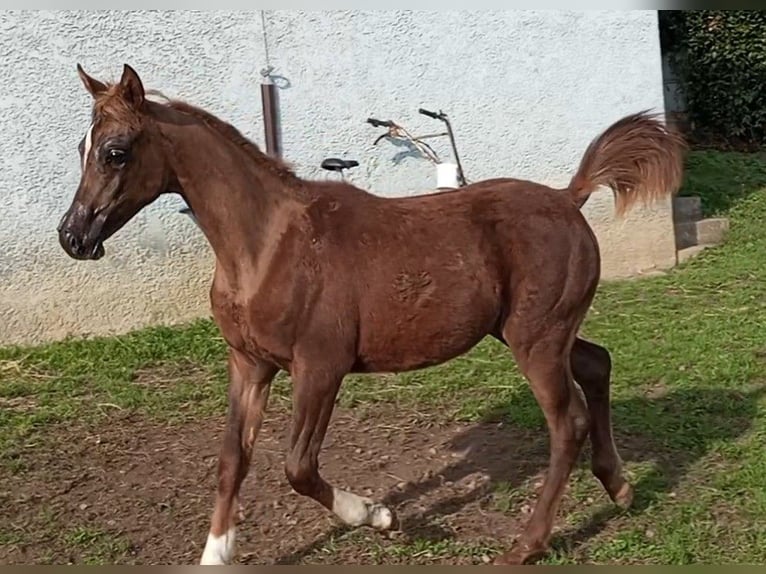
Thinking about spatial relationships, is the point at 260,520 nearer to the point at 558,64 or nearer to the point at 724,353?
the point at 724,353

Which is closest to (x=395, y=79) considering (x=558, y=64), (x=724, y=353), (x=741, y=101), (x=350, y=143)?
(x=350, y=143)

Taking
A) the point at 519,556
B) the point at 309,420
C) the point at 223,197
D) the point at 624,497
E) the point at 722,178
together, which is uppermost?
the point at 223,197

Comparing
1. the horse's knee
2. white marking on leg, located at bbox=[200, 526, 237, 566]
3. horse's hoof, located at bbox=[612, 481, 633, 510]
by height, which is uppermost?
the horse's knee

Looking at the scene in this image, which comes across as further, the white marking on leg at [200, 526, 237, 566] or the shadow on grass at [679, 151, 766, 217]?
the shadow on grass at [679, 151, 766, 217]

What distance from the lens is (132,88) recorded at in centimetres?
346

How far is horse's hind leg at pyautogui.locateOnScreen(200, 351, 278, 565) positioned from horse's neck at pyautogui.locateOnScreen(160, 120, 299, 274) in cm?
45

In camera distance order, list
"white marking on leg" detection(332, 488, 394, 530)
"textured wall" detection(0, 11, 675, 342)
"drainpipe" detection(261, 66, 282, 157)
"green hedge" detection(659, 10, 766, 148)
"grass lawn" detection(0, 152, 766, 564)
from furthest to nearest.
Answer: "green hedge" detection(659, 10, 766, 148) → "drainpipe" detection(261, 66, 282, 157) → "textured wall" detection(0, 11, 675, 342) → "grass lawn" detection(0, 152, 766, 564) → "white marking on leg" detection(332, 488, 394, 530)

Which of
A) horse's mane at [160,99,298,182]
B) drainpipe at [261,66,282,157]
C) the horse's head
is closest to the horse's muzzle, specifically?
the horse's head

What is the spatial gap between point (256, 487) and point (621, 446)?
5.73 feet

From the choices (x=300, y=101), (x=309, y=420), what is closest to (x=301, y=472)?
(x=309, y=420)

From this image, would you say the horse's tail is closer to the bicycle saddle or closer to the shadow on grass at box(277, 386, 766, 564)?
the shadow on grass at box(277, 386, 766, 564)

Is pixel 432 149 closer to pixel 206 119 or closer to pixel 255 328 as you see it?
pixel 206 119

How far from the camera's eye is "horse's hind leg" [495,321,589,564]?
3.95m

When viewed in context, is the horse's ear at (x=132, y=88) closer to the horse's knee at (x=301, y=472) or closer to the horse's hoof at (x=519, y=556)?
the horse's knee at (x=301, y=472)
